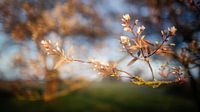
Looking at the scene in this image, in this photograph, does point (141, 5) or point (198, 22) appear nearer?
point (198, 22)

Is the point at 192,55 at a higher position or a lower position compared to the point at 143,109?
higher

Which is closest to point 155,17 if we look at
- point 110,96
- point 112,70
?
point 112,70

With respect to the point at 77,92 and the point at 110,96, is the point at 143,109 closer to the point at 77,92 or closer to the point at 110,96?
the point at 110,96

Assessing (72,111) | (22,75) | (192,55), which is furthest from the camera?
(72,111)

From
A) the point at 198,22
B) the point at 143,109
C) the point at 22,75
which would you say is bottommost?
the point at 143,109

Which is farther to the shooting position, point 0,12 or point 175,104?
point 175,104

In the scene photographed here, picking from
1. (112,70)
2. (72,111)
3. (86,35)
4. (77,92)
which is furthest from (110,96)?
(112,70)

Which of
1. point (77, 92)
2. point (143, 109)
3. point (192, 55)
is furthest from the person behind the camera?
point (77, 92)

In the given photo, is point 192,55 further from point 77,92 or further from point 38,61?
point 77,92

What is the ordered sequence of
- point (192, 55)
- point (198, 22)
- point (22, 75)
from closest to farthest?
point (192, 55) < point (198, 22) < point (22, 75)
